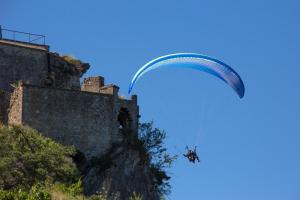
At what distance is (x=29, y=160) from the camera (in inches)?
1833

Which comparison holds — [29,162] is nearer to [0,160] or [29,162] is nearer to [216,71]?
[0,160]

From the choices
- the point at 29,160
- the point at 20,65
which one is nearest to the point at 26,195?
the point at 29,160

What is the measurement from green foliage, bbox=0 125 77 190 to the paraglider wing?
4.57m

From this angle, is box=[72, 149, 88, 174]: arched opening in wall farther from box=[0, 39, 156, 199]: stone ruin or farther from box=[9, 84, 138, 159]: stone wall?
box=[9, 84, 138, 159]: stone wall

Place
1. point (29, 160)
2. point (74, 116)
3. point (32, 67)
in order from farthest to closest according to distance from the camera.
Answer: point (32, 67) → point (74, 116) → point (29, 160)

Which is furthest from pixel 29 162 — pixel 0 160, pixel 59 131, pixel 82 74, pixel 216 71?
pixel 82 74

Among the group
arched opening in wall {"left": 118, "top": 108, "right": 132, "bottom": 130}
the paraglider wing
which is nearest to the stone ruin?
arched opening in wall {"left": 118, "top": 108, "right": 132, "bottom": 130}

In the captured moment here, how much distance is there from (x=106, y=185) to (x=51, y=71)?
7166 mm

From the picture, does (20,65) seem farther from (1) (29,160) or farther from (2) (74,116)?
(1) (29,160)

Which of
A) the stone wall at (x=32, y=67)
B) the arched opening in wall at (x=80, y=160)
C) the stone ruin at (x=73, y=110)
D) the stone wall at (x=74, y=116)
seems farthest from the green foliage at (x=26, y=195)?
→ the stone wall at (x=32, y=67)

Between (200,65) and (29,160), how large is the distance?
24.7ft

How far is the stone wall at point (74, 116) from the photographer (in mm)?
50312

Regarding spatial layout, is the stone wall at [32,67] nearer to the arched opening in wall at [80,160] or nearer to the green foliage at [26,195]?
the arched opening in wall at [80,160]

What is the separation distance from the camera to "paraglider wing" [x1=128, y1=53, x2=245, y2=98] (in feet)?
148
